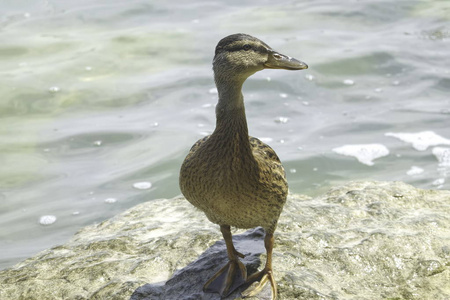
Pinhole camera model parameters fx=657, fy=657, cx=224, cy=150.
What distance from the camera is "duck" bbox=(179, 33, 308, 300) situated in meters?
3.73

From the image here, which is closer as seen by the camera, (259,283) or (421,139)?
(259,283)

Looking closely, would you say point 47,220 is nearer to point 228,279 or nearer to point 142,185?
point 142,185

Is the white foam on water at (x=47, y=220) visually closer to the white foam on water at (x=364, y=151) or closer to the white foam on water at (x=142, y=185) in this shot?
the white foam on water at (x=142, y=185)

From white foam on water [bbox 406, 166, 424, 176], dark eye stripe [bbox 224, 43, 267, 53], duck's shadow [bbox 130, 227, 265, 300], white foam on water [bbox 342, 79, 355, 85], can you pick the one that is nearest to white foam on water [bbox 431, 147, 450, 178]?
white foam on water [bbox 406, 166, 424, 176]

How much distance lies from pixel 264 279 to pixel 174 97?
582cm

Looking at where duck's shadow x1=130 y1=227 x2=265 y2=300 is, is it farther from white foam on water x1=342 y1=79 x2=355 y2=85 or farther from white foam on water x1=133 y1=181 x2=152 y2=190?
white foam on water x1=342 y1=79 x2=355 y2=85

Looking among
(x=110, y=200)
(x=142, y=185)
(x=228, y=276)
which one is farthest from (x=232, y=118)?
(x=142, y=185)

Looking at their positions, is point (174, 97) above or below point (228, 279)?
below

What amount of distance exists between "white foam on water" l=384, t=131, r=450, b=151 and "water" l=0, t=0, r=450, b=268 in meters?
0.03

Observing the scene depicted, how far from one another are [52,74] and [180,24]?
2762mm

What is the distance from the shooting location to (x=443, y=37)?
11.3 meters

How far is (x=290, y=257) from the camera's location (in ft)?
14.0

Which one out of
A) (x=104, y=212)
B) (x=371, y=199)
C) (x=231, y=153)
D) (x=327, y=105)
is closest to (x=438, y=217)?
(x=371, y=199)

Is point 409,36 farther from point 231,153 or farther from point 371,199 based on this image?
point 231,153
